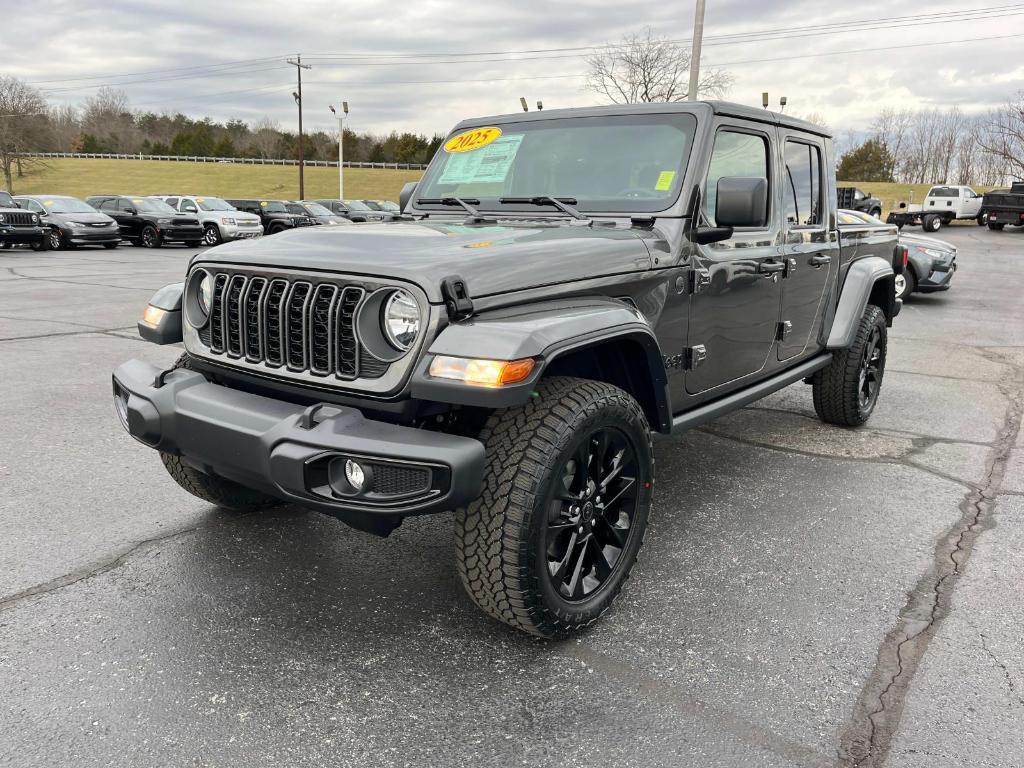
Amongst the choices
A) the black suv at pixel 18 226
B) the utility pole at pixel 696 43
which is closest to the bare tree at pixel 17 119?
the black suv at pixel 18 226

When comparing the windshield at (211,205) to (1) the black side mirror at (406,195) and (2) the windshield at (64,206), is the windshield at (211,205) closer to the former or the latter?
(2) the windshield at (64,206)

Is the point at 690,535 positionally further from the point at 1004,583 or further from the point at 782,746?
the point at 782,746

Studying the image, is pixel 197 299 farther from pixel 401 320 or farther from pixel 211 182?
pixel 211 182

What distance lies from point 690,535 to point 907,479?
168cm

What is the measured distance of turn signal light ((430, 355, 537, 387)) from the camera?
232cm

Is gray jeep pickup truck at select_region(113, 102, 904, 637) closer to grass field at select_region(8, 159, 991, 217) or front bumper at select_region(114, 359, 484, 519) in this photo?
front bumper at select_region(114, 359, 484, 519)

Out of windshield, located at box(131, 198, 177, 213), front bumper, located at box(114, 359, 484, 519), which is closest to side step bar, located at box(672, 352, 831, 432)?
front bumper, located at box(114, 359, 484, 519)

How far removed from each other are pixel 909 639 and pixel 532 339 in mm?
1769

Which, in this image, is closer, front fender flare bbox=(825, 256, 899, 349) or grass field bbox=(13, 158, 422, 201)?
front fender flare bbox=(825, 256, 899, 349)

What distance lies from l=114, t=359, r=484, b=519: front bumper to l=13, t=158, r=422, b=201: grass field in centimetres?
6400

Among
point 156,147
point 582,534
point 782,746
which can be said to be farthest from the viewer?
point 156,147

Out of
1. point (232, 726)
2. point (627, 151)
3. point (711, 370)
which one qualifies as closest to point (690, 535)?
point (711, 370)

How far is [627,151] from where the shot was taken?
3.70 metres

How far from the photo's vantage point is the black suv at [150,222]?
81.9 ft
